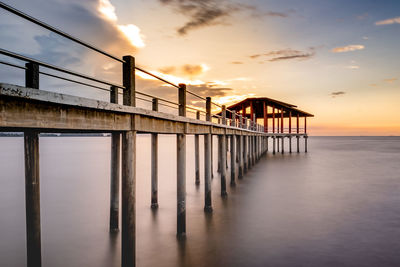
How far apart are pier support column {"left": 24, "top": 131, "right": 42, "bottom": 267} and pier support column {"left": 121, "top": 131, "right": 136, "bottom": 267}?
5.38 ft

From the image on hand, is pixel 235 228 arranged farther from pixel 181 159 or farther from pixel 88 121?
pixel 88 121

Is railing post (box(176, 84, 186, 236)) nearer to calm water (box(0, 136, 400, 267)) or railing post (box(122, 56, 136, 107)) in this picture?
calm water (box(0, 136, 400, 267))

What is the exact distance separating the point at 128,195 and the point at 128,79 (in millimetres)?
2075

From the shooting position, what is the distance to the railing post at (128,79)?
4789mm

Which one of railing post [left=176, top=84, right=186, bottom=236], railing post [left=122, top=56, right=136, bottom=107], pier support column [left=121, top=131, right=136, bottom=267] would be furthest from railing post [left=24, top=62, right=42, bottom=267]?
railing post [left=176, top=84, right=186, bottom=236]

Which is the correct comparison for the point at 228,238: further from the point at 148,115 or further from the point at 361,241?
the point at 148,115

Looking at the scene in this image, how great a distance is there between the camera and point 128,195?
4961 mm

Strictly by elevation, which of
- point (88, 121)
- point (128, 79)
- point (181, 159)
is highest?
point (128, 79)

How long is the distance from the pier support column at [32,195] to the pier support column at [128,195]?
164 centimetres

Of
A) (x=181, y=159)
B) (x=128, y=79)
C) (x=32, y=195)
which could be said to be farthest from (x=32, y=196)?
(x=181, y=159)

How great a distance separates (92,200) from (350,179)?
59.9 ft

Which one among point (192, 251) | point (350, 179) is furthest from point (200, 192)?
point (350, 179)

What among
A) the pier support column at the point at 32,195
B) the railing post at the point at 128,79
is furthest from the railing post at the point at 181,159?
the pier support column at the point at 32,195

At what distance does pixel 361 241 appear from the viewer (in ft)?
27.0
